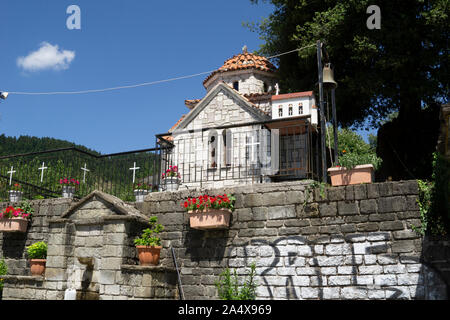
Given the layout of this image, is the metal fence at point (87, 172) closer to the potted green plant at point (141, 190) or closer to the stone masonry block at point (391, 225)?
the potted green plant at point (141, 190)

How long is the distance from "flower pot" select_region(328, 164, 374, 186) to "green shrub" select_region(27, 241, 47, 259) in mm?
6462

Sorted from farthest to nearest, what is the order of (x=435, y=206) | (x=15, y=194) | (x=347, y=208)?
(x=15, y=194) → (x=347, y=208) → (x=435, y=206)

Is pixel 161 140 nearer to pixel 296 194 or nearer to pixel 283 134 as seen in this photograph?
pixel 296 194

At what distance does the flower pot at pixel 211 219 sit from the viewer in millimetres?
8047

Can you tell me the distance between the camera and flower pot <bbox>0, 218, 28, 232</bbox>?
10312 millimetres

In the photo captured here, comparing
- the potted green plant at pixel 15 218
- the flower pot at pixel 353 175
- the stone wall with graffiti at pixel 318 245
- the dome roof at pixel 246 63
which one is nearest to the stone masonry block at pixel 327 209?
the stone wall with graffiti at pixel 318 245

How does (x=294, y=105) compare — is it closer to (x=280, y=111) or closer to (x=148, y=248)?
(x=280, y=111)

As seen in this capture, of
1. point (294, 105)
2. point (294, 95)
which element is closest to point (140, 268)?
point (294, 105)

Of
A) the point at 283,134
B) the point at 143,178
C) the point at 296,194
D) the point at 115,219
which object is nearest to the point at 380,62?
the point at 283,134

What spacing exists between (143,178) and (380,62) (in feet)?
25.6

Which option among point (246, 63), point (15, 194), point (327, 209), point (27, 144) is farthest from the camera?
point (27, 144)

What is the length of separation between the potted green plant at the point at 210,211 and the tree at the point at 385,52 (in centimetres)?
745

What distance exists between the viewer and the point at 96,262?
28.6ft

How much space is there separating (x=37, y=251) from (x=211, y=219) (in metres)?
4.27
